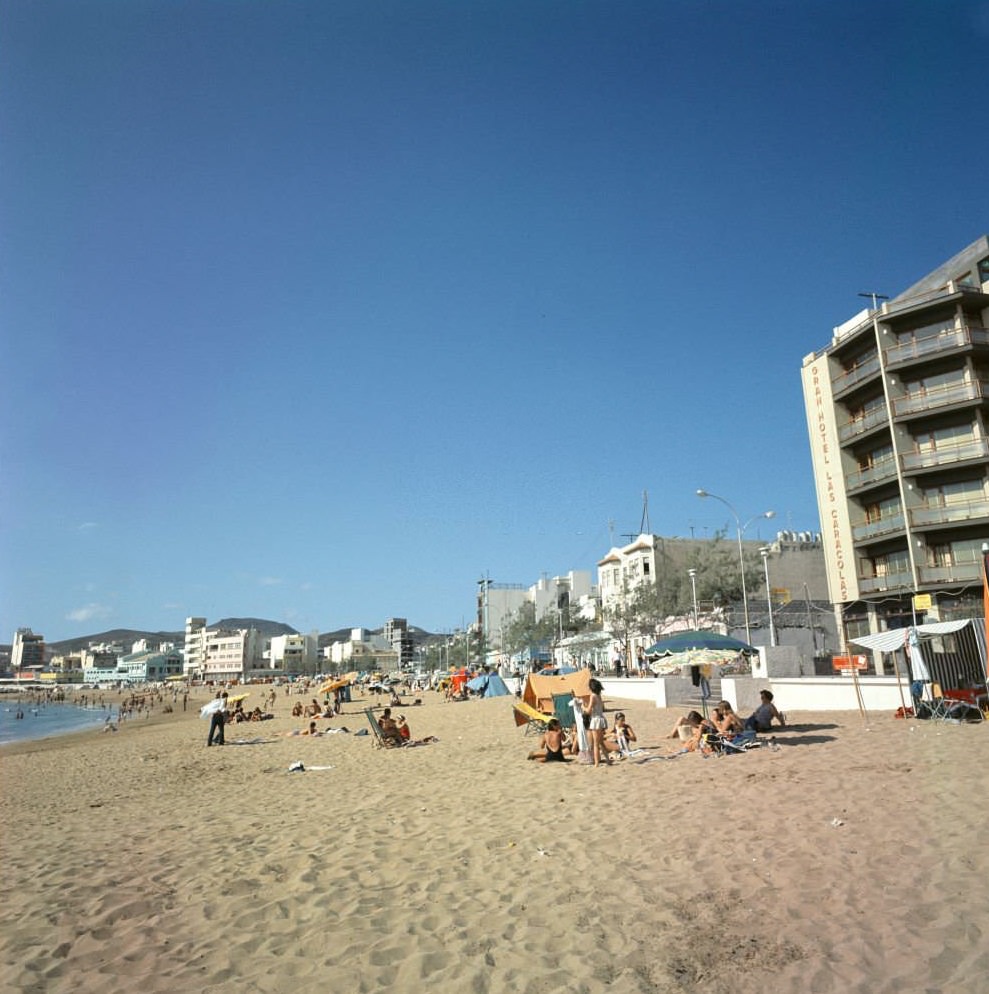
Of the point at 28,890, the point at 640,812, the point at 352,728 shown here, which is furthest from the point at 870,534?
the point at 28,890

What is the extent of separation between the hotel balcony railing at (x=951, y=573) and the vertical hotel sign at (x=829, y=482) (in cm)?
436

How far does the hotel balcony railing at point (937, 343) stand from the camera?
3180 cm

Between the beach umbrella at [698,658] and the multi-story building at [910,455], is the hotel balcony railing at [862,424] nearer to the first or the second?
the multi-story building at [910,455]

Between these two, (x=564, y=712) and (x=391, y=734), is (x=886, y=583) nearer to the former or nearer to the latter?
(x=564, y=712)

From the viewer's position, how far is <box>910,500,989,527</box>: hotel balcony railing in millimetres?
30797

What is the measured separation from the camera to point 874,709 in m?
17.6

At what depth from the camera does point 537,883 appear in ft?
21.3

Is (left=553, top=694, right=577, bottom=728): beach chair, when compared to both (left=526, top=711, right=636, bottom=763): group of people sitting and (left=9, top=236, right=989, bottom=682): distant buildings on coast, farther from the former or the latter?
(left=9, top=236, right=989, bottom=682): distant buildings on coast

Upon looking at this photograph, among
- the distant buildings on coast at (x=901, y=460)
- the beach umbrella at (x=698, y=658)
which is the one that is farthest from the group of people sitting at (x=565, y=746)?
the distant buildings on coast at (x=901, y=460)

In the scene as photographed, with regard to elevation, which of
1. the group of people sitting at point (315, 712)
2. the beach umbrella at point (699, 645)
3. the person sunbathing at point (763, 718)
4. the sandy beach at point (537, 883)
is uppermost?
the beach umbrella at point (699, 645)

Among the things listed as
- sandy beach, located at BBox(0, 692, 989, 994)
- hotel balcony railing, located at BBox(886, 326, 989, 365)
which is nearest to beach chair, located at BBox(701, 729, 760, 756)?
sandy beach, located at BBox(0, 692, 989, 994)

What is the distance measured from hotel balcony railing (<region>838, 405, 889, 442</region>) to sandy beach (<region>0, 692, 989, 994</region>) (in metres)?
25.8

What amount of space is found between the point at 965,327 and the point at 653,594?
2556 cm

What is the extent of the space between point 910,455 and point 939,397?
2.99 meters
